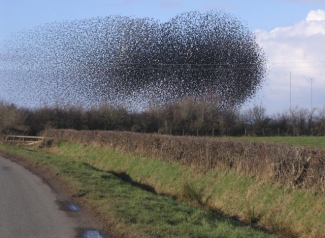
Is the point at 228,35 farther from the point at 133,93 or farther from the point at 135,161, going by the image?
the point at 135,161

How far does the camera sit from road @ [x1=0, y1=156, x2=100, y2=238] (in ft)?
36.3

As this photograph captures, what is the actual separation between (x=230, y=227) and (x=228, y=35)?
185ft

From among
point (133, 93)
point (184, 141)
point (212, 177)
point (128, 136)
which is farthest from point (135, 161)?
point (133, 93)

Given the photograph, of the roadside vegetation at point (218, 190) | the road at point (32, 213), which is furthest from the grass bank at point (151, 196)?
the road at point (32, 213)

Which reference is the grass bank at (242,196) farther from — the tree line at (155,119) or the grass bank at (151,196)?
the tree line at (155,119)

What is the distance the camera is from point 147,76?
66.2 metres

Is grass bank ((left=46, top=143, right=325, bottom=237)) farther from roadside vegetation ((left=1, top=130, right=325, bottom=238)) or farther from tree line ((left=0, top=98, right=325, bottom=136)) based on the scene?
tree line ((left=0, top=98, right=325, bottom=136))

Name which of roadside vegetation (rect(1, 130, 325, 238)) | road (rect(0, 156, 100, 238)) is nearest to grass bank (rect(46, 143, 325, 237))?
roadside vegetation (rect(1, 130, 325, 238))

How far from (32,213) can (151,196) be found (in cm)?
423

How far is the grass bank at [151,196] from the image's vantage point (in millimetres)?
11180

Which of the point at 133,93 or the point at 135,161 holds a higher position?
the point at 133,93

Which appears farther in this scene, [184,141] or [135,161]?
[135,161]

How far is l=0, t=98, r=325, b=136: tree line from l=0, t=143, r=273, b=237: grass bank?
999 inches

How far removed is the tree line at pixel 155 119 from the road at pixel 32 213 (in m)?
37.6
